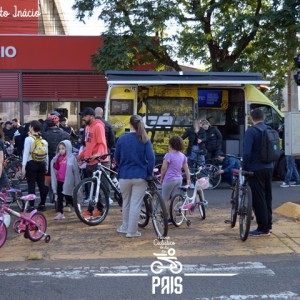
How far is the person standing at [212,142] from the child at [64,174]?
17.3 ft

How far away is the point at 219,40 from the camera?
20.2m

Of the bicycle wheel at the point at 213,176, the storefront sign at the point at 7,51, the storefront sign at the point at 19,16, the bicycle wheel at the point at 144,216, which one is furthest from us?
the storefront sign at the point at 19,16

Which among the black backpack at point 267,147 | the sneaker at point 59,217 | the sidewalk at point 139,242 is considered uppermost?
the black backpack at point 267,147

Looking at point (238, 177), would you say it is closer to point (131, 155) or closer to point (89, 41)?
point (131, 155)

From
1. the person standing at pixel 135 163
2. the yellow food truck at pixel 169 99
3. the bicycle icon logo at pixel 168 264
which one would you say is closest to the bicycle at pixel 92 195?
the person standing at pixel 135 163

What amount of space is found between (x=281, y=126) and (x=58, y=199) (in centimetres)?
791

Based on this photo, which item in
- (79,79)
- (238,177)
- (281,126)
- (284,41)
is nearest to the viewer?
(238,177)

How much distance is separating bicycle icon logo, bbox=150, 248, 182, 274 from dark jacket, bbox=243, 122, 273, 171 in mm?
1737

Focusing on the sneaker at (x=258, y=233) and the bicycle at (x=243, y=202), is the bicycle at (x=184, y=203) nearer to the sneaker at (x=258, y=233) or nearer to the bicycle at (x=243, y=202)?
the bicycle at (x=243, y=202)

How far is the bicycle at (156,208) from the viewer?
7.95 meters

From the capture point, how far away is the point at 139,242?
26.3 feet

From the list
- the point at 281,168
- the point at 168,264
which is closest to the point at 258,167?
the point at 168,264

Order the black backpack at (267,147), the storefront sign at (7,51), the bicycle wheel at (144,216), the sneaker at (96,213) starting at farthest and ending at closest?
the storefront sign at (7,51) < the sneaker at (96,213) < the bicycle wheel at (144,216) < the black backpack at (267,147)

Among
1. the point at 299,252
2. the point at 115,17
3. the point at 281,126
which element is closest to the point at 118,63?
the point at 115,17
